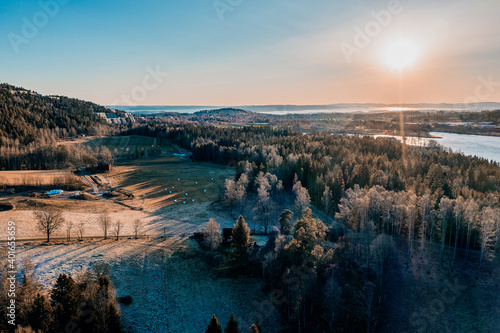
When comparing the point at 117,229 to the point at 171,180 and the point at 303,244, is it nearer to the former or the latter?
the point at 303,244

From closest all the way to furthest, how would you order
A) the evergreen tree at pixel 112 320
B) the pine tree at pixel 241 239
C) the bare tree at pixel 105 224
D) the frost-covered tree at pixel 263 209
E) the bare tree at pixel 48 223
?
the evergreen tree at pixel 112 320
the pine tree at pixel 241 239
the bare tree at pixel 48 223
the bare tree at pixel 105 224
the frost-covered tree at pixel 263 209

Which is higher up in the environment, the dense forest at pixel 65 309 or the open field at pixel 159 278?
the dense forest at pixel 65 309

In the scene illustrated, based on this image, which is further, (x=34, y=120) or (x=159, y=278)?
(x=34, y=120)

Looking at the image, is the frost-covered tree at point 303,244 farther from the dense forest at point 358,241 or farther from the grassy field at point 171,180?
the grassy field at point 171,180

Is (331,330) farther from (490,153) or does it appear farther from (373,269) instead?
(490,153)

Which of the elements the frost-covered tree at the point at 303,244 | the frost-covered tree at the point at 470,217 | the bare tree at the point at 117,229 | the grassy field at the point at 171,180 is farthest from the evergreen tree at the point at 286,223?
the grassy field at the point at 171,180

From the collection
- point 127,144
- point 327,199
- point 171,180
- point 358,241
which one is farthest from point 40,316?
point 127,144

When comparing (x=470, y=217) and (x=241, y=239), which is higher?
(x=470, y=217)

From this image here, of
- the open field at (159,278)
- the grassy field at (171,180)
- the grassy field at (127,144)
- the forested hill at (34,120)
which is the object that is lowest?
the open field at (159,278)
